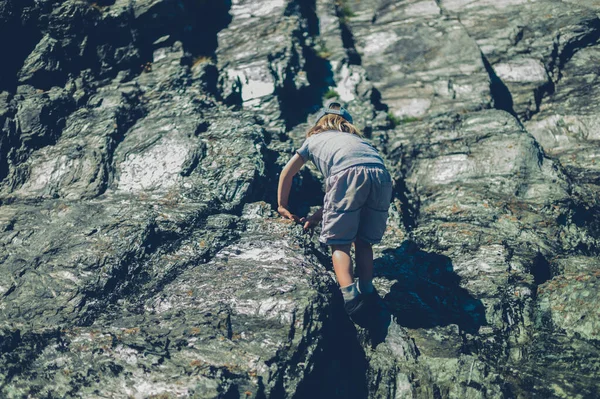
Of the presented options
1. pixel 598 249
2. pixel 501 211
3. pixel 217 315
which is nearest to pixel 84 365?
pixel 217 315

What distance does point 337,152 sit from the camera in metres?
5.97

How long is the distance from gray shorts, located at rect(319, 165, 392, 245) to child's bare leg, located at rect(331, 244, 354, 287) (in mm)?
109

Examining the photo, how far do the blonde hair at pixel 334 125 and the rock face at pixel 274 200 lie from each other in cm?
152

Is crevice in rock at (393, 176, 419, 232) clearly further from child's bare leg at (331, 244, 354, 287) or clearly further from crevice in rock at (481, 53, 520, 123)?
crevice in rock at (481, 53, 520, 123)

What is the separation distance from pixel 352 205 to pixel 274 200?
7.84 ft

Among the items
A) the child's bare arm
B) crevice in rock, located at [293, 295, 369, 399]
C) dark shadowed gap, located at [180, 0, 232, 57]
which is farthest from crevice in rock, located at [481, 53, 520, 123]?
crevice in rock, located at [293, 295, 369, 399]

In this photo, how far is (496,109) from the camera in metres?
9.87

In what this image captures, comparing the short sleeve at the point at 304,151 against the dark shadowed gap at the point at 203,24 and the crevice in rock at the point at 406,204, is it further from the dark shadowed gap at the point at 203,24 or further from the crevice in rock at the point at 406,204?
the dark shadowed gap at the point at 203,24

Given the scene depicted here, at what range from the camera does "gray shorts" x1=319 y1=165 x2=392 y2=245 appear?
5.79 metres

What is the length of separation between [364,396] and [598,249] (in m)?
4.76

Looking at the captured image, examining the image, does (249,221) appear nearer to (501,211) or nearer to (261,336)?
(261,336)

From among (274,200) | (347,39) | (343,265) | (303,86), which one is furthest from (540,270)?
(347,39)

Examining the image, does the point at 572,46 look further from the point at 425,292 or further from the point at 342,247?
the point at 342,247

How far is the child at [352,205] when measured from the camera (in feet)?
19.0
